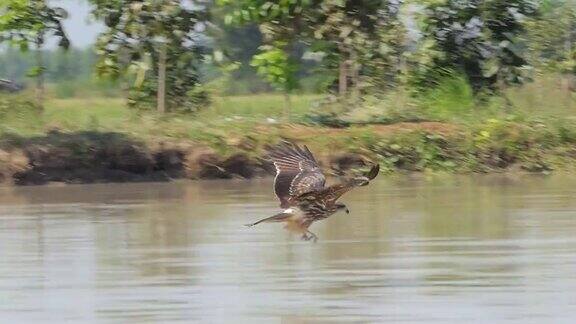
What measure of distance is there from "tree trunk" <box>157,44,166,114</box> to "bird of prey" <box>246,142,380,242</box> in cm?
1083

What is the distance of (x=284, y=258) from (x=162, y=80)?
441 inches

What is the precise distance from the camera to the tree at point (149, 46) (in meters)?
22.6

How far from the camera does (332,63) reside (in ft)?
76.6

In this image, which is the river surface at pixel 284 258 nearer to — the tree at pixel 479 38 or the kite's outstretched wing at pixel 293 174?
the kite's outstretched wing at pixel 293 174

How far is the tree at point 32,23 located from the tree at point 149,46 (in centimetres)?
65

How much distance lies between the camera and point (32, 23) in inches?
859

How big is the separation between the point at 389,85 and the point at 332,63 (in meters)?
0.94

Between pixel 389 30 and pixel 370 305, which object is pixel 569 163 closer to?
pixel 389 30

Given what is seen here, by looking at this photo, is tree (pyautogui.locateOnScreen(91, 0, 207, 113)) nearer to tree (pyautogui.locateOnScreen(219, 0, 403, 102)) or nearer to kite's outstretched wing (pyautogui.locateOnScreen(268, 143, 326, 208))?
tree (pyautogui.locateOnScreen(219, 0, 403, 102))

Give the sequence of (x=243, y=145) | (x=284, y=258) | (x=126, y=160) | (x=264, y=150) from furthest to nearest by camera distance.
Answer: (x=243, y=145) < (x=264, y=150) < (x=126, y=160) < (x=284, y=258)

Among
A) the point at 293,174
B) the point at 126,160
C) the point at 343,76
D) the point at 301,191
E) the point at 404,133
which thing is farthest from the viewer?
the point at 343,76

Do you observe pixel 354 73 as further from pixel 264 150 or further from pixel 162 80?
pixel 264 150

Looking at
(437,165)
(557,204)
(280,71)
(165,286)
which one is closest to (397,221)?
(557,204)

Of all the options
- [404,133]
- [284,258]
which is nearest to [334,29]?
[404,133]
